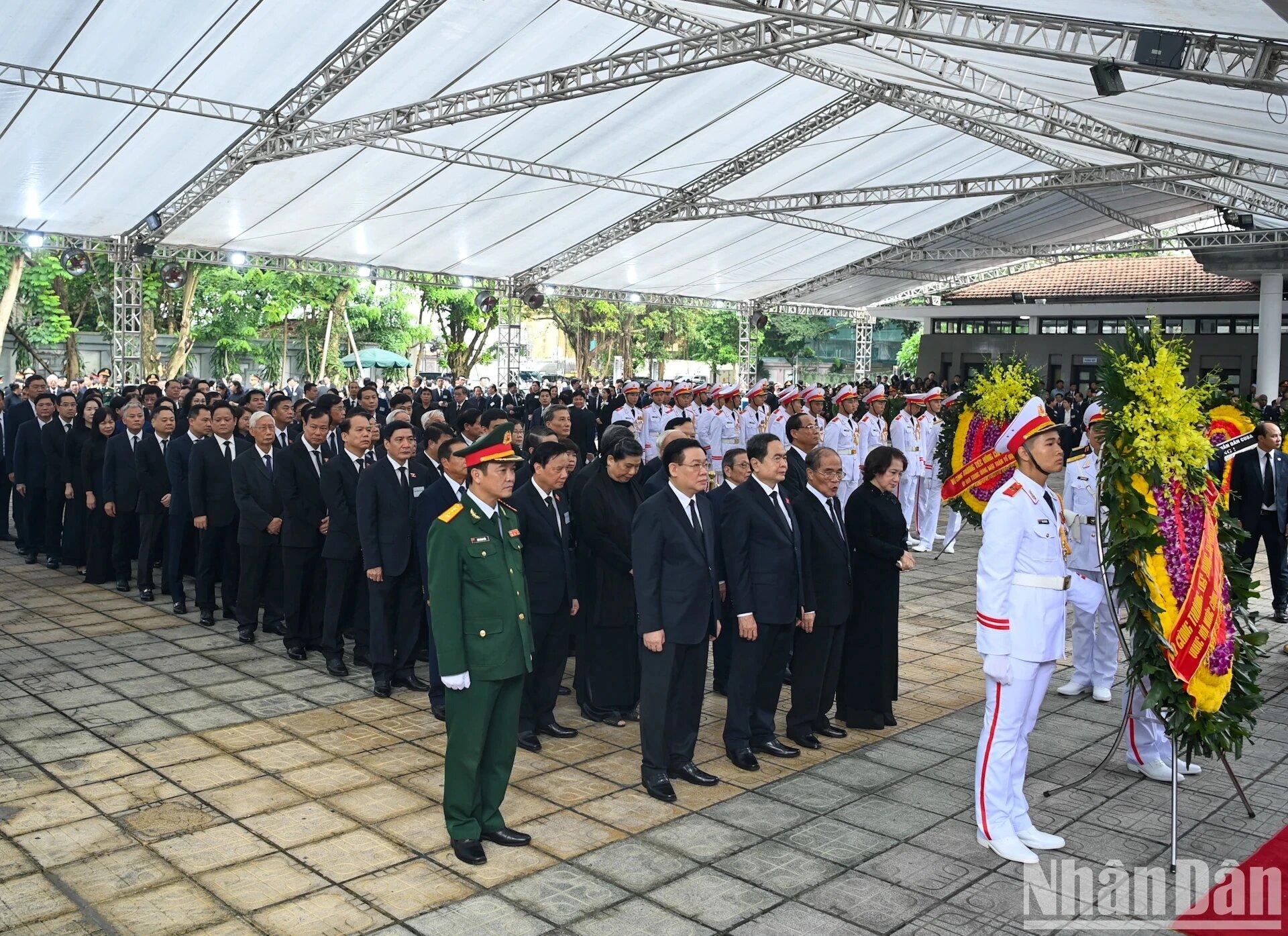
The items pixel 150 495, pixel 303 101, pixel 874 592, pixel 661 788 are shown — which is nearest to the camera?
pixel 661 788

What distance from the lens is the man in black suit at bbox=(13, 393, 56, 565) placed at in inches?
387

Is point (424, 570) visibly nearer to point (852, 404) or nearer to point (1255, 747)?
point (1255, 747)

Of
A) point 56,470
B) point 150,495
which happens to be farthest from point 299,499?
point 56,470

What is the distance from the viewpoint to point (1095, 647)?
20.6 ft

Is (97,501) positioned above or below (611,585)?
above

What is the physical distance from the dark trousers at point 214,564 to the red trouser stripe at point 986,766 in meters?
5.51

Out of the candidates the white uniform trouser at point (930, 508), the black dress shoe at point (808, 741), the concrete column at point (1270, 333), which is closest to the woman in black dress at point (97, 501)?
the black dress shoe at point (808, 741)

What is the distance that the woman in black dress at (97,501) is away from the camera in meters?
8.98

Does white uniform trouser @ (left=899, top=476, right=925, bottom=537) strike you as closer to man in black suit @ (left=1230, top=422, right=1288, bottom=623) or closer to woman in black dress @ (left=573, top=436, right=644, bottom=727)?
man in black suit @ (left=1230, top=422, right=1288, bottom=623)

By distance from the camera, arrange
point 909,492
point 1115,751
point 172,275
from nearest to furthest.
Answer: point 1115,751 → point 909,492 → point 172,275

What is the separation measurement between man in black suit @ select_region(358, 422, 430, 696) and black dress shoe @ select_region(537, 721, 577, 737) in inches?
43.4

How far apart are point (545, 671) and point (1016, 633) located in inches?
93.0

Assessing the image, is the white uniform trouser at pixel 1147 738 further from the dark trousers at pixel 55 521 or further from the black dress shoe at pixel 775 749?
the dark trousers at pixel 55 521

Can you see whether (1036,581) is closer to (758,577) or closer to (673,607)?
(758,577)
